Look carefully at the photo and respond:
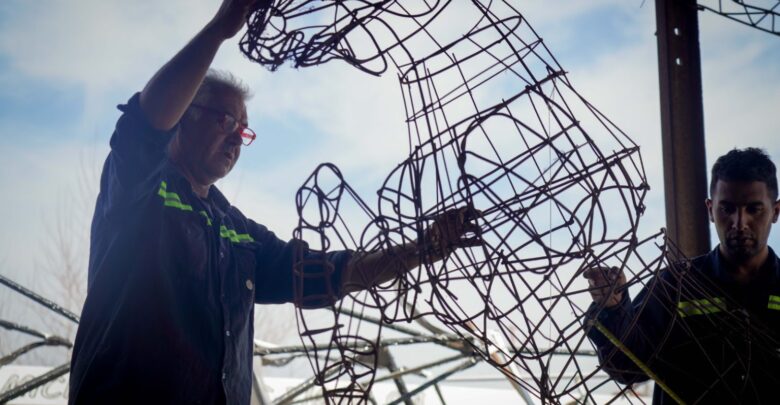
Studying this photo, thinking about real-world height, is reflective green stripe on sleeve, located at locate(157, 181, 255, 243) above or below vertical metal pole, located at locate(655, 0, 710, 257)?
below

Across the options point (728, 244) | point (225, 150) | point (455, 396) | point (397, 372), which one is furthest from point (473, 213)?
point (455, 396)

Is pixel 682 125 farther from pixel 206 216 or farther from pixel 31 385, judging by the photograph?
pixel 31 385

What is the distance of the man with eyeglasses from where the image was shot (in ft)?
4.01

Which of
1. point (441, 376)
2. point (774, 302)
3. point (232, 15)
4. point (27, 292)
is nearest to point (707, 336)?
point (774, 302)

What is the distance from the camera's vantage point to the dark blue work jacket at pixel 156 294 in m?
1.23

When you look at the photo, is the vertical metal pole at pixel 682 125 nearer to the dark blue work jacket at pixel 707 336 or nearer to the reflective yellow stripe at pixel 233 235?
the dark blue work jacket at pixel 707 336

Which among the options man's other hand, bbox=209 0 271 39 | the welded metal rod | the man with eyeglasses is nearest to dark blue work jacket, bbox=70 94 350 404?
the man with eyeglasses

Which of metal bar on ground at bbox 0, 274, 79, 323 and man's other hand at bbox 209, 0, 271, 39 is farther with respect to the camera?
metal bar on ground at bbox 0, 274, 79, 323

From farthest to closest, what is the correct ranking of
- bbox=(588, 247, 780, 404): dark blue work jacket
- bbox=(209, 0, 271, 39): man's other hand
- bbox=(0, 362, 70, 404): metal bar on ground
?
bbox=(0, 362, 70, 404): metal bar on ground < bbox=(588, 247, 780, 404): dark blue work jacket < bbox=(209, 0, 271, 39): man's other hand

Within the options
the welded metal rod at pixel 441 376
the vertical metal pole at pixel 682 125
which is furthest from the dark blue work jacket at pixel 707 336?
the welded metal rod at pixel 441 376

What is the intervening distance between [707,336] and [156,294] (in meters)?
0.86

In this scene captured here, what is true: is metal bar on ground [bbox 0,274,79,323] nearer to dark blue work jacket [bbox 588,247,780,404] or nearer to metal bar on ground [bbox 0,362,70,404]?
metal bar on ground [bbox 0,362,70,404]

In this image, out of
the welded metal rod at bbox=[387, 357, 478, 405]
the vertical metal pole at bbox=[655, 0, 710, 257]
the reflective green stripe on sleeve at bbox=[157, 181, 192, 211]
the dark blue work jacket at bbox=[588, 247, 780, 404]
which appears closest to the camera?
the dark blue work jacket at bbox=[588, 247, 780, 404]

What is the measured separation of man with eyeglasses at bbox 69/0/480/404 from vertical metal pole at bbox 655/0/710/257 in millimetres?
1115
